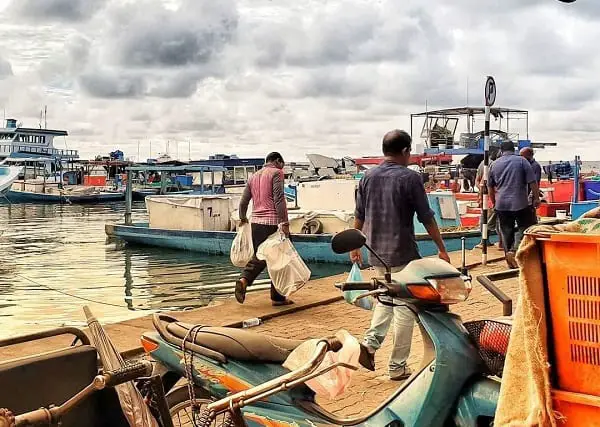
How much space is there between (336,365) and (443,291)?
2.39 feet

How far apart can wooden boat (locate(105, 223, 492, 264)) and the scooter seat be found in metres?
9.59

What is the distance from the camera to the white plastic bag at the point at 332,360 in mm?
2861

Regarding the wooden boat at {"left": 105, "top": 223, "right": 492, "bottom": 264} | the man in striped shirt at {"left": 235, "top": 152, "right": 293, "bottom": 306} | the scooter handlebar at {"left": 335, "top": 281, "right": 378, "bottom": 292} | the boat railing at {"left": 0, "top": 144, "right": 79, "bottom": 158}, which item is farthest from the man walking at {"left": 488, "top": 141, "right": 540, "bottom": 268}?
the boat railing at {"left": 0, "top": 144, "right": 79, "bottom": 158}

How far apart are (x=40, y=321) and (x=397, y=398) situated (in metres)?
8.63

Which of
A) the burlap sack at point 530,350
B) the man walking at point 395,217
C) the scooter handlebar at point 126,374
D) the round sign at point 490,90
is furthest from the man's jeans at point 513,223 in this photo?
the scooter handlebar at point 126,374

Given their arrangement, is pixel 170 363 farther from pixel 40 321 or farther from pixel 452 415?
pixel 40 321

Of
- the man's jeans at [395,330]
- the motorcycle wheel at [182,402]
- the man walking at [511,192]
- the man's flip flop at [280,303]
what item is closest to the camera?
the motorcycle wheel at [182,402]

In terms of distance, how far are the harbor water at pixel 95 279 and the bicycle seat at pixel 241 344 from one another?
269 inches

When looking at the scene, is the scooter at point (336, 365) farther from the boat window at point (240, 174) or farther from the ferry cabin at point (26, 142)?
the ferry cabin at point (26, 142)

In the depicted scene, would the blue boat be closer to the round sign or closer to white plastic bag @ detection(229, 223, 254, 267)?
the round sign

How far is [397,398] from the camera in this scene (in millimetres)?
3238

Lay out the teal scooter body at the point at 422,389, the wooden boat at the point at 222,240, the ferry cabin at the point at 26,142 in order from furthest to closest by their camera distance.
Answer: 1. the ferry cabin at the point at 26,142
2. the wooden boat at the point at 222,240
3. the teal scooter body at the point at 422,389

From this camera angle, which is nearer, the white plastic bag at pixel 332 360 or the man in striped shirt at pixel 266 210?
the white plastic bag at pixel 332 360

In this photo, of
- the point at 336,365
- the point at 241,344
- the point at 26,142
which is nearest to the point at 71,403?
the point at 336,365
